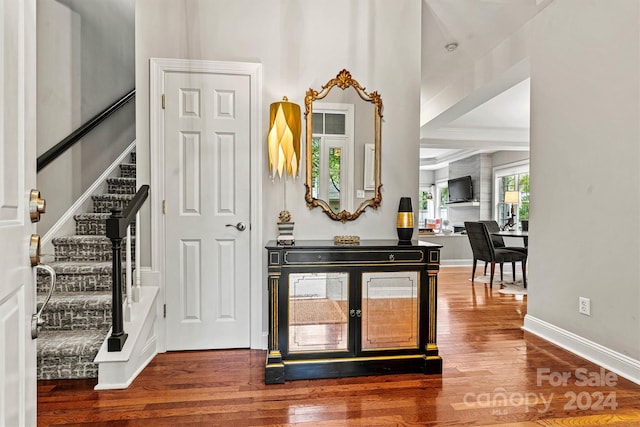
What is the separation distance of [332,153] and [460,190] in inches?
298

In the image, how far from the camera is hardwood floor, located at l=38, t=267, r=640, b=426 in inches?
75.0

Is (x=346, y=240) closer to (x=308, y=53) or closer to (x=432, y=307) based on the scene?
(x=432, y=307)

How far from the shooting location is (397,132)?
2.98 m

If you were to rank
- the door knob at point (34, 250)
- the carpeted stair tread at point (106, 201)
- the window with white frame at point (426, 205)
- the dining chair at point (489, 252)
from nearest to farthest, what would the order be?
the door knob at point (34, 250) → the carpeted stair tread at point (106, 201) → the dining chair at point (489, 252) → the window with white frame at point (426, 205)

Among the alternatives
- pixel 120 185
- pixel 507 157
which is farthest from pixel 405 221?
pixel 507 157

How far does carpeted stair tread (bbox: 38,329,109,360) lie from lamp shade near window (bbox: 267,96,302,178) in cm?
168

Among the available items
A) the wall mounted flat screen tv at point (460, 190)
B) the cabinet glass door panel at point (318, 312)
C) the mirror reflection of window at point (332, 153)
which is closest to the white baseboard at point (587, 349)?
the cabinet glass door panel at point (318, 312)

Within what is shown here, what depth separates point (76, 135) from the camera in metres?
3.30

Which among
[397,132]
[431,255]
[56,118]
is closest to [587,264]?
[431,255]

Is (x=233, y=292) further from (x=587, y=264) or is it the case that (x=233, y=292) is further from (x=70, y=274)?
(x=587, y=264)

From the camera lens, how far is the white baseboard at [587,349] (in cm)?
237

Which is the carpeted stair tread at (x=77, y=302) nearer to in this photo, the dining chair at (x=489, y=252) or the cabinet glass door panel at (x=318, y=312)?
the cabinet glass door panel at (x=318, y=312)

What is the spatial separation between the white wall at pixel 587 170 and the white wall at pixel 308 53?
1.19 meters

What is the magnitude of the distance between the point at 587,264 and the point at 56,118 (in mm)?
4668
